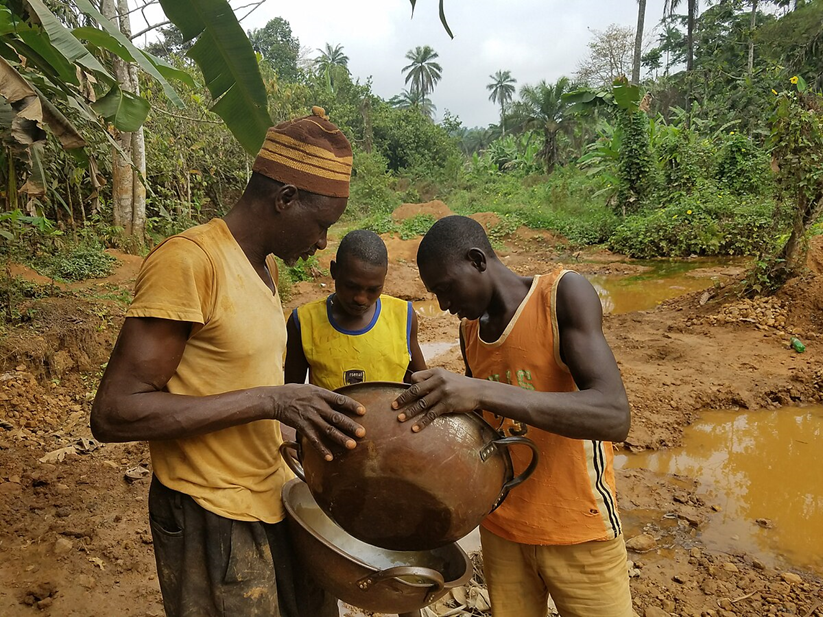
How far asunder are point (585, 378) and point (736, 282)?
784 cm

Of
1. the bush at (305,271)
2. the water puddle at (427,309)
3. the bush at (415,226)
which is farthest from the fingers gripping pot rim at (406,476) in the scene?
the bush at (415,226)

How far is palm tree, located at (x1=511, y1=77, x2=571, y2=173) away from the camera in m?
24.0

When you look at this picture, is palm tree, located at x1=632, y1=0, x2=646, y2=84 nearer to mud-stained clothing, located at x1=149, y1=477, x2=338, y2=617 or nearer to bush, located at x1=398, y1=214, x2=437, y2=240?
bush, located at x1=398, y1=214, x2=437, y2=240

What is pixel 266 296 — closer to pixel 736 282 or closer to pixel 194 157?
pixel 736 282

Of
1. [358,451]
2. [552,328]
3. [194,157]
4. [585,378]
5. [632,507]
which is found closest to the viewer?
[358,451]

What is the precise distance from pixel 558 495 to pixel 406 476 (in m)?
0.62

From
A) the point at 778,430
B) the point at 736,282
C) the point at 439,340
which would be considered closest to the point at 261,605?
the point at 778,430

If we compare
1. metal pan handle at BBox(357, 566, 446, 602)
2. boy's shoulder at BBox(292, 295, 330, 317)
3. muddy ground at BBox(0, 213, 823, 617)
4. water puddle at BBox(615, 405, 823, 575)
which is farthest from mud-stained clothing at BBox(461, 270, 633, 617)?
water puddle at BBox(615, 405, 823, 575)

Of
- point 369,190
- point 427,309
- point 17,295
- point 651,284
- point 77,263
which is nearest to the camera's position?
point 17,295

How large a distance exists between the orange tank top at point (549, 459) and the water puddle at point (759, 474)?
7.85ft

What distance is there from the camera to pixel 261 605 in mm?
1425

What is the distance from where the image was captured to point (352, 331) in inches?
92.7

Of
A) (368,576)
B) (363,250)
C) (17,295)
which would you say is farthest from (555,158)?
(368,576)

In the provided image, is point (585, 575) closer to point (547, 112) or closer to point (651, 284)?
point (651, 284)
